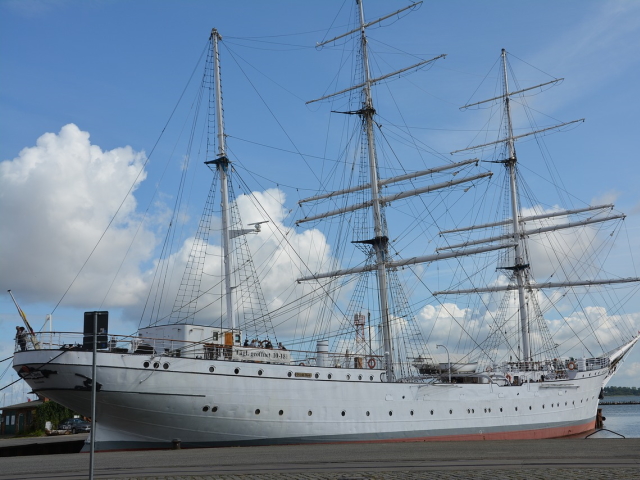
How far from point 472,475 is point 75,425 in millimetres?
42826

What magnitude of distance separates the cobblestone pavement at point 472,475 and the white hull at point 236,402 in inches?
425

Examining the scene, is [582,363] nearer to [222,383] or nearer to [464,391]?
[464,391]

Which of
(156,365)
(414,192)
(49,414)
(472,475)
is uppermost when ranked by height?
(414,192)

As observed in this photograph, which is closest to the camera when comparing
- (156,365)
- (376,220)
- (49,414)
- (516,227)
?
(156,365)

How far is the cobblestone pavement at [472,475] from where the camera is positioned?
45.6ft

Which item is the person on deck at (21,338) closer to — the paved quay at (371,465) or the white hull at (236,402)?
the white hull at (236,402)

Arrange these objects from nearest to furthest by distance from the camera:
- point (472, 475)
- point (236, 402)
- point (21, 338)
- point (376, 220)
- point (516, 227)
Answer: point (472, 475), point (21, 338), point (236, 402), point (376, 220), point (516, 227)

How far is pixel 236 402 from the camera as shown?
2777 centimetres

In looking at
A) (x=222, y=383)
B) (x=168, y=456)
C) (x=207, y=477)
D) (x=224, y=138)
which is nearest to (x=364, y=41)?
(x=224, y=138)

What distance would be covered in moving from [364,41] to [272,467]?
117 feet

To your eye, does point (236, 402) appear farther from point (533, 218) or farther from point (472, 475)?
point (533, 218)

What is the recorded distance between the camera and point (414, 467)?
1664cm

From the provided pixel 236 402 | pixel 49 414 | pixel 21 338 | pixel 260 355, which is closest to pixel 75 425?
pixel 49 414

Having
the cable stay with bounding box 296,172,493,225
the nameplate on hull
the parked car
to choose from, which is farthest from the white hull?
the parked car
